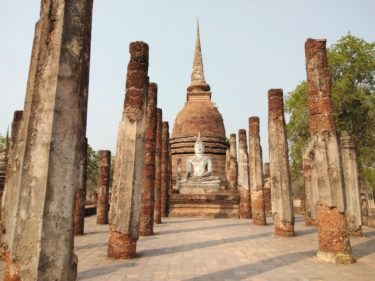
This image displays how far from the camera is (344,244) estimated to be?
6.11 meters

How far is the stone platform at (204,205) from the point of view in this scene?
17.0m

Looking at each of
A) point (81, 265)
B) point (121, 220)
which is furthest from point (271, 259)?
point (81, 265)

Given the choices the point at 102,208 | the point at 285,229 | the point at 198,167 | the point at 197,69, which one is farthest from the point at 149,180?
the point at 197,69

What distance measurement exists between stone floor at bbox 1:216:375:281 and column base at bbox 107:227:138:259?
179mm

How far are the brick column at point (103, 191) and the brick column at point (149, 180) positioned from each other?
3.97m

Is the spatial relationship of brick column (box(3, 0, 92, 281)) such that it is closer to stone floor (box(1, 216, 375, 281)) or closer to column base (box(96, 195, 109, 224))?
stone floor (box(1, 216, 375, 281))

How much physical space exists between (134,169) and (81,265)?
78.8 inches

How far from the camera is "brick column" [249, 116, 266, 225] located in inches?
496

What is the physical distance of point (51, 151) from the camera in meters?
3.20

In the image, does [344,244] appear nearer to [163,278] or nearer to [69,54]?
[163,278]

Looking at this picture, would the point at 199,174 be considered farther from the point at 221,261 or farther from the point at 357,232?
the point at 221,261

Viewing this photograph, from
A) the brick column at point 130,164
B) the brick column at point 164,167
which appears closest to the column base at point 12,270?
the brick column at point 130,164

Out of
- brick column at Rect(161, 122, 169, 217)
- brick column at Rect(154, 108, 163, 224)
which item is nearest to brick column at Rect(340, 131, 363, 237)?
brick column at Rect(154, 108, 163, 224)

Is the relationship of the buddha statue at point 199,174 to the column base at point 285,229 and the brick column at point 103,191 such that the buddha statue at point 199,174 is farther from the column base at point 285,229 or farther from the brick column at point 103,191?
the column base at point 285,229
